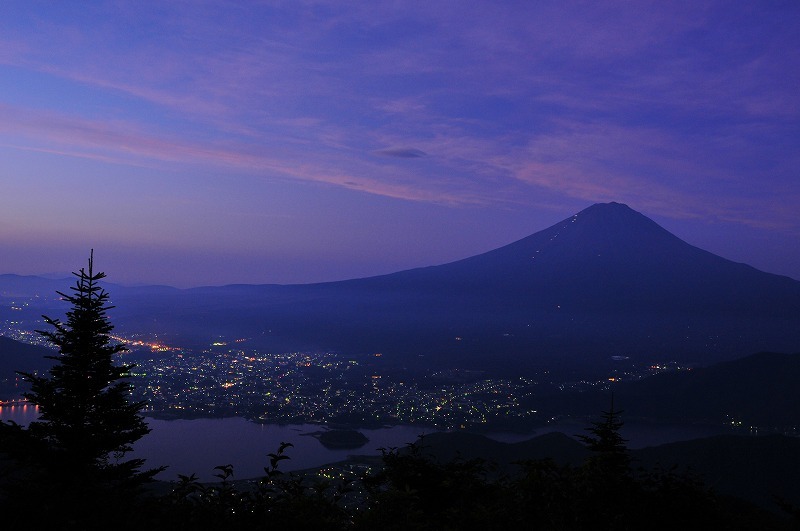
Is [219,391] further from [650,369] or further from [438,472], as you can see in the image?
[650,369]

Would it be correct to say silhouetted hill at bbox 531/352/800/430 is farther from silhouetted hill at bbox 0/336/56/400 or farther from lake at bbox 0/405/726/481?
silhouetted hill at bbox 0/336/56/400

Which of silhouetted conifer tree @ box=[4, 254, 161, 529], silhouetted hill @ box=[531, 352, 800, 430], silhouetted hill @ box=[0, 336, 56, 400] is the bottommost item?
silhouetted hill @ box=[531, 352, 800, 430]

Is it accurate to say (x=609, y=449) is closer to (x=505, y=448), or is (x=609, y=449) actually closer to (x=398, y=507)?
(x=398, y=507)

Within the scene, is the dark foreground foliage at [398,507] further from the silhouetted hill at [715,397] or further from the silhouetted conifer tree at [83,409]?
the silhouetted hill at [715,397]

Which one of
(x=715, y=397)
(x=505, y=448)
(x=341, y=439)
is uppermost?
(x=505, y=448)

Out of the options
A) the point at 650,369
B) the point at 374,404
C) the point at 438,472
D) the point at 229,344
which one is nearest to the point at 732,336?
the point at 650,369

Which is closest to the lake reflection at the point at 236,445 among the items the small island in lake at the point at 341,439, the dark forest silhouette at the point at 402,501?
the small island in lake at the point at 341,439

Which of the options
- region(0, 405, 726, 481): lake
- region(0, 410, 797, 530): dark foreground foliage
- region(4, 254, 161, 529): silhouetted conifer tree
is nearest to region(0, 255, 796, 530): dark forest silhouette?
region(0, 410, 797, 530): dark foreground foliage

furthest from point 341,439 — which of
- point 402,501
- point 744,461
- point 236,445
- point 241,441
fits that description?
point 402,501
